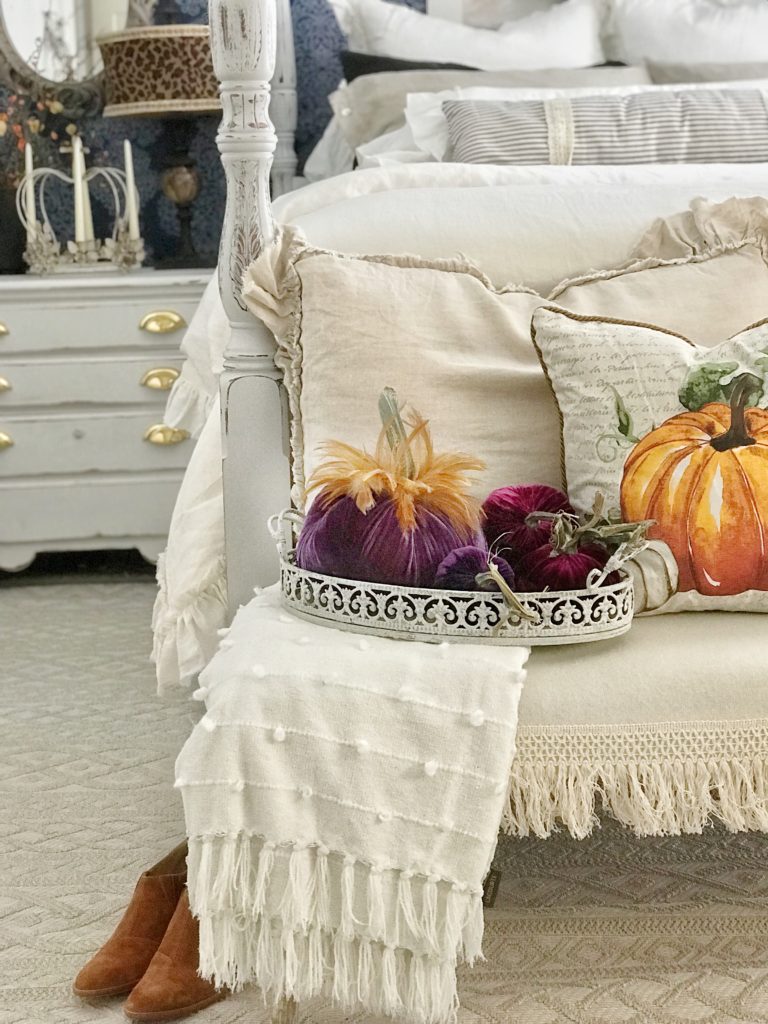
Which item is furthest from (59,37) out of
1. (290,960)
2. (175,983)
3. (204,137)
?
(290,960)

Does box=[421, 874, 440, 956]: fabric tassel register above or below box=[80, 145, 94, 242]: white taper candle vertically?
below

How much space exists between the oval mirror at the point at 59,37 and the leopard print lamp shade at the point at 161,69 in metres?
0.32

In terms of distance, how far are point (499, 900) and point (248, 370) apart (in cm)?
75

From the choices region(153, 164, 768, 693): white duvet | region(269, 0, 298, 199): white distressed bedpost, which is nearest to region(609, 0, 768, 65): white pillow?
region(269, 0, 298, 199): white distressed bedpost

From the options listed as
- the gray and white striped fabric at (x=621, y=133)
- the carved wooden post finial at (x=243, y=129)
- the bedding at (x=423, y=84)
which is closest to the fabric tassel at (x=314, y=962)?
the carved wooden post finial at (x=243, y=129)

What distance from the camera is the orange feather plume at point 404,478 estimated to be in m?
1.29

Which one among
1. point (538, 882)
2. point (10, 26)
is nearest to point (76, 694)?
point (538, 882)

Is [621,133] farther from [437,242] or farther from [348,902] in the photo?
[348,902]

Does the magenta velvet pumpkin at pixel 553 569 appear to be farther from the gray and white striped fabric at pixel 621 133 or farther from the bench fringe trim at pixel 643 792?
the gray and white striped fabric at pixel 621 133

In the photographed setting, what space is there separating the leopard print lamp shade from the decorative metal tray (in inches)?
85.2

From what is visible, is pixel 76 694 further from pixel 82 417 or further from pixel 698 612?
pixel 698 612

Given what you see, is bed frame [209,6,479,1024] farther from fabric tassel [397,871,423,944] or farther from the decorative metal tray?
fabric tassel [397,871,423,944]

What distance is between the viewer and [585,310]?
1666mm

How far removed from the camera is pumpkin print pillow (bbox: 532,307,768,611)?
4.47 ft
